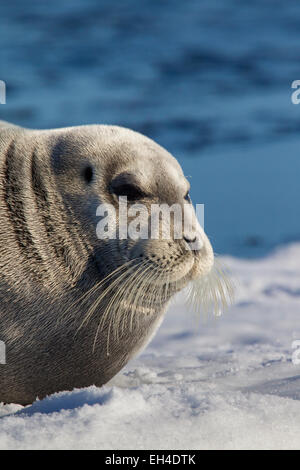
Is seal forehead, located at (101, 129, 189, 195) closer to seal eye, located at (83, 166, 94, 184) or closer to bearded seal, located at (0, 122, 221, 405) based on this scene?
bearded seal, located at (0, 122, 221, 405)

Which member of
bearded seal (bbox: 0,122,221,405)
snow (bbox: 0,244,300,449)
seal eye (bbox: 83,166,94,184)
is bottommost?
snow (bbox: 0,244,300,449)

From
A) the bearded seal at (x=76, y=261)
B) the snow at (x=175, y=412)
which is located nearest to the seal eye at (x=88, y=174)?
the bearded seal at (x=76, y=261)

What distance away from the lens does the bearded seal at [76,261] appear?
12.5 ft

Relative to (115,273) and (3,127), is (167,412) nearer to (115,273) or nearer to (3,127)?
(115,273)

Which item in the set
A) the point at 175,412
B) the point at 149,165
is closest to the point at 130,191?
the point at 149,165

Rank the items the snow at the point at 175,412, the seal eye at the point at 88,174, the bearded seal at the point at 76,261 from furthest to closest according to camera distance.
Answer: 1. the seal eye at the point at 88,174
2. the bearded seal at the point at 76,261
3. the snow at the point at 175,412

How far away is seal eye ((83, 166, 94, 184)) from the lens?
3955mm

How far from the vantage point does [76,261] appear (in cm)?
388

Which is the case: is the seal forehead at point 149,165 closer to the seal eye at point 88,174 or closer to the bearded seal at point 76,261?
the bearded seal at point 76,261

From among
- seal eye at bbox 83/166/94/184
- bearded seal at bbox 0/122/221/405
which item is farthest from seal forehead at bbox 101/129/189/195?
seal eye at bbox 83/166/94/184

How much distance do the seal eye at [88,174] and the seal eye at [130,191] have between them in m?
0.18

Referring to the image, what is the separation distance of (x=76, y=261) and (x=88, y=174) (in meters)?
0.51

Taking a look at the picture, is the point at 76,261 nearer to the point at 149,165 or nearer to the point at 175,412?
the point at 149,165
